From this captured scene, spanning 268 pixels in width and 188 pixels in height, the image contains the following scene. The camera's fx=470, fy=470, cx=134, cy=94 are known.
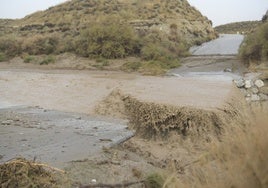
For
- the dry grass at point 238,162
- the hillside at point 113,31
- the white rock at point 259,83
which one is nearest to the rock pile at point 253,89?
the white rock at point 259,83

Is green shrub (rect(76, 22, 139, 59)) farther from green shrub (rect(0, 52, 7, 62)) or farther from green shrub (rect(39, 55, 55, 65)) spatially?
green shrub (rect(0, 52, 7, 62))

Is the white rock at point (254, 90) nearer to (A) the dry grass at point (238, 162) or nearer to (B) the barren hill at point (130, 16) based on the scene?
(A) the dry grass at point (238, 162)

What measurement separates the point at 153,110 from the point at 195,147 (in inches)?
72.9

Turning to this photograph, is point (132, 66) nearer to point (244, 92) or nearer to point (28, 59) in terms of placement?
point (28, 59)

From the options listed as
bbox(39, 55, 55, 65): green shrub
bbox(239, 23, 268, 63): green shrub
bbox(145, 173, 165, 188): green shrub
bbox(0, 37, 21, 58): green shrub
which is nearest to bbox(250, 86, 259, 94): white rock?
bbox(145, 173, 165, 188): green shrub

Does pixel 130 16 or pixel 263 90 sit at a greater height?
pixel 130 16

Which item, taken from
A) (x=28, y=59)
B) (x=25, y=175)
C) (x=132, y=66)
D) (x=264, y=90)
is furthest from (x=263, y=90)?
(x=28, y=59)

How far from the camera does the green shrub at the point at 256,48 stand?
2471 cm

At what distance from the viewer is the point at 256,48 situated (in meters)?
25.6

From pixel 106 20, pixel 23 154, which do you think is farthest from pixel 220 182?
pixel 106 20

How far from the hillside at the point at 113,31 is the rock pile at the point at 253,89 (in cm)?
1283

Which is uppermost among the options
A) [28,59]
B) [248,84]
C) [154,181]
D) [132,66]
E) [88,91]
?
[154,181]

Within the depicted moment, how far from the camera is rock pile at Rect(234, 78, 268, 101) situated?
1446 centimetres

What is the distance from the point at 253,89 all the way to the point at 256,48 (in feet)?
37.5
